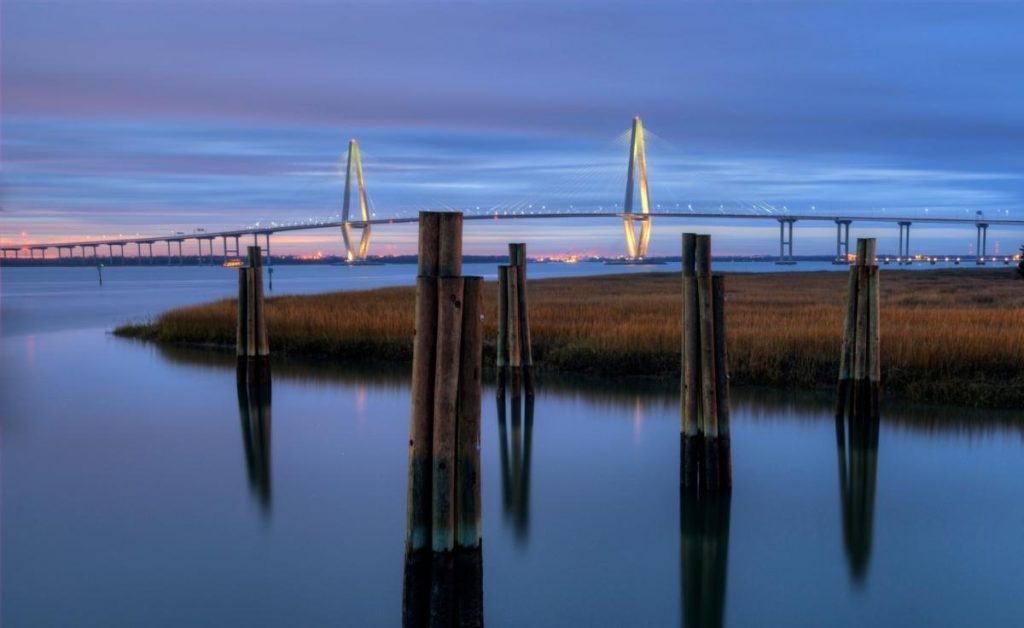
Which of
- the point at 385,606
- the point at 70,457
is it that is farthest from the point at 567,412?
the point at 385,606

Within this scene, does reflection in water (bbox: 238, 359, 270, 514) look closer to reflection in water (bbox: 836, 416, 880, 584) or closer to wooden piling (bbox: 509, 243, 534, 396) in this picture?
wooden piling (bbox: 509, 243, 534, 396)

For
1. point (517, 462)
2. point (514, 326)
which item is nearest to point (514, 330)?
point (514, 326)

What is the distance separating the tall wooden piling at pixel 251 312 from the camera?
39.7ft

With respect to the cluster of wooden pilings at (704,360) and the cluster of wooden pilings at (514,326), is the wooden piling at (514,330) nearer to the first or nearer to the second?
the cluster of wooden pilings at (514,326)

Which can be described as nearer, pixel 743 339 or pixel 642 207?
pixel 743 339

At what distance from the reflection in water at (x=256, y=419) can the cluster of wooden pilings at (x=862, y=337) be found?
18.1 feet

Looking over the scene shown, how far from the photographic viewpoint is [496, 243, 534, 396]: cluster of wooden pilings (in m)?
11.0

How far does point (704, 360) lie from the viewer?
7035 millimetres

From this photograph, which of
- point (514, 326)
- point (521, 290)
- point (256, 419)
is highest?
point (521, 290)

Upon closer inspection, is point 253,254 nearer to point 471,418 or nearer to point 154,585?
point 154,585

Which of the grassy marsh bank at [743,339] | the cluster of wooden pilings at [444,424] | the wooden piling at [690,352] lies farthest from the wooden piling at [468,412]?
the grassy marsh bank at [743,339]

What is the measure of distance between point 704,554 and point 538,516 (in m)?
1.50

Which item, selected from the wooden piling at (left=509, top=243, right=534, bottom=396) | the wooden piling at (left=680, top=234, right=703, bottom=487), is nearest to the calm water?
the wooden piling at (left=680, top=234, right=703, bottom=487)

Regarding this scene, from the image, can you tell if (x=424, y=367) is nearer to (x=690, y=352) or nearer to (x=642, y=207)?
(x=690, y=352)
